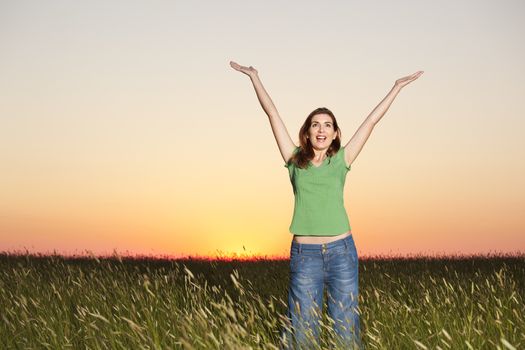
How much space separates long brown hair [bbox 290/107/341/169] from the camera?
189 inches

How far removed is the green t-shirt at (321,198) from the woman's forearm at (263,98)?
515 millimetres

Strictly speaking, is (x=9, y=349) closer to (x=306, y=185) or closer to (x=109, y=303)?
(x=109, y=303)

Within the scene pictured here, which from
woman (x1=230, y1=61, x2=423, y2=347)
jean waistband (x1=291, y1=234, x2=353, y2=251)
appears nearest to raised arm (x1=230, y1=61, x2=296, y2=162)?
woman (x1=230, y1=61, x2=423, y2=347)

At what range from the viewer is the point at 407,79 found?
5.29 meters

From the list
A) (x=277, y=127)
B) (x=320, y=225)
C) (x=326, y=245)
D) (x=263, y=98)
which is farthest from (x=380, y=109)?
(x=326, y=245)

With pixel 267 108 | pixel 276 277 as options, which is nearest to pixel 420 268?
pixel 276 277

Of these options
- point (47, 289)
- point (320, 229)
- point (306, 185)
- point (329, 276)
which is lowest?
point (47, 289)

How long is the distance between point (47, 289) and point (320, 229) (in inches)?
186

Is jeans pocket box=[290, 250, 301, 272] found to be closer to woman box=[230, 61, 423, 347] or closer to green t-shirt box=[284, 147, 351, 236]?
woman box=[230, 61, 423, 347]

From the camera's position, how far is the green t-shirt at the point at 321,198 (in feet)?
15.0

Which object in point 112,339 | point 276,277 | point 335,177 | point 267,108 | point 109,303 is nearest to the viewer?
point 112,339

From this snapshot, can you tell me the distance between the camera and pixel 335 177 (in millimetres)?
4723

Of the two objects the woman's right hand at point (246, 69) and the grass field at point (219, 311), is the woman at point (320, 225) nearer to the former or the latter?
the grass field at point (219, 311)

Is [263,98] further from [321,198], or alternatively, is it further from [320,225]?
[320,225]
